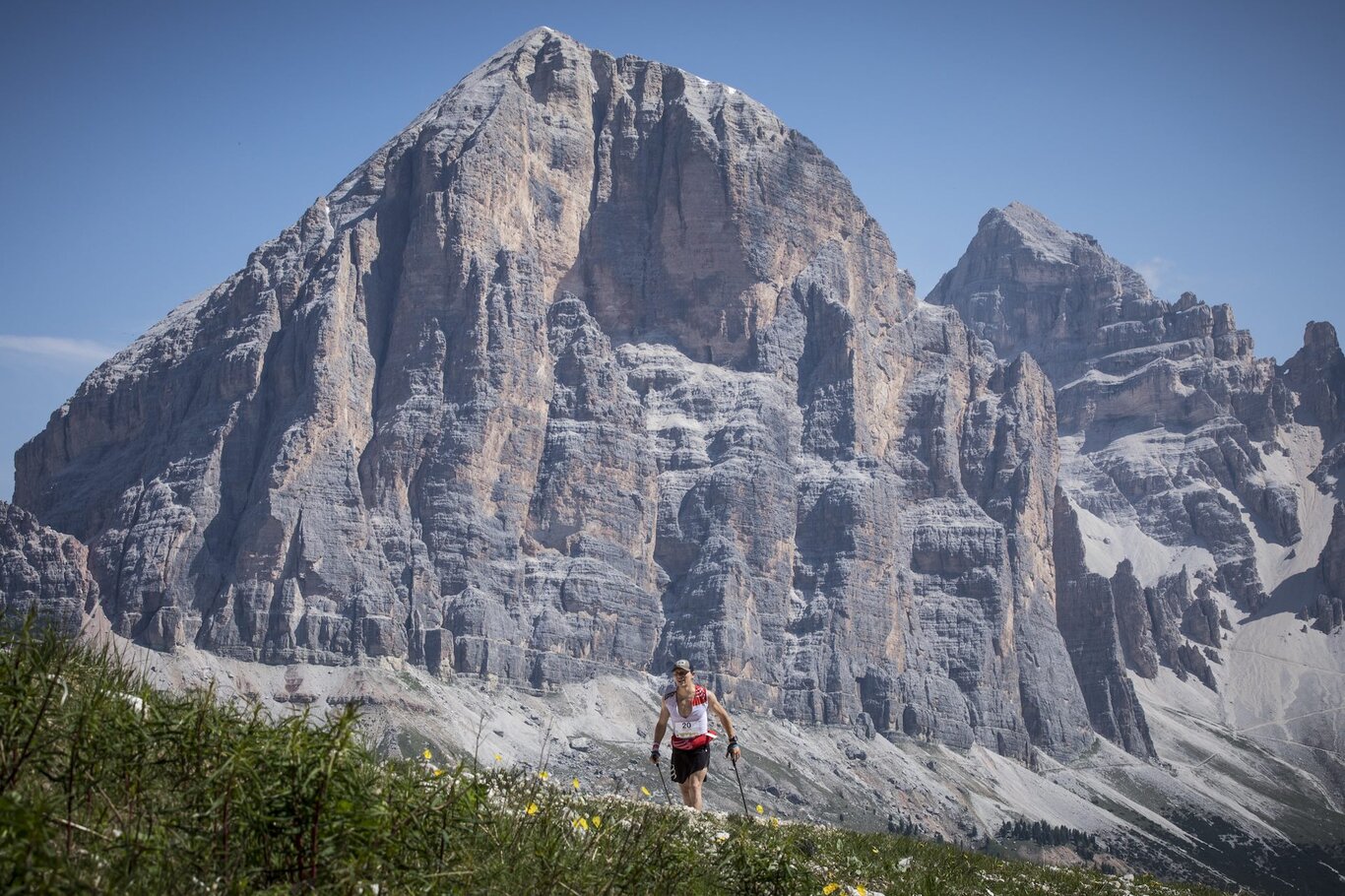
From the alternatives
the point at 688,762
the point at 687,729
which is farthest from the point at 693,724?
the point at 688,762

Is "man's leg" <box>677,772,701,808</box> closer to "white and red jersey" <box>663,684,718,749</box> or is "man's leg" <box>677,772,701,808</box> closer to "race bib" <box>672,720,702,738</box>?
"white and red jersey" <box>663,684,718,749</box>

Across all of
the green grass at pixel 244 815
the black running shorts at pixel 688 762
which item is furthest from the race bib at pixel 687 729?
the green grass at pixel 244 815

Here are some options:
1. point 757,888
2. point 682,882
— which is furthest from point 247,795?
point 757,888

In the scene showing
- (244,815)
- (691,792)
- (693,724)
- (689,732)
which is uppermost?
(693,724)

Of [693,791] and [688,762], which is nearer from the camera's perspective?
[693,791]

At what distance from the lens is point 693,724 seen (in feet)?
78.6

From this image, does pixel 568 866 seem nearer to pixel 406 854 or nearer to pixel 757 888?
pixel 406 854

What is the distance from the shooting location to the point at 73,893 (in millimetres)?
8633

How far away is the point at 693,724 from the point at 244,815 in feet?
48.5

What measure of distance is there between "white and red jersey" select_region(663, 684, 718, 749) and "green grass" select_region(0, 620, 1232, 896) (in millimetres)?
10522

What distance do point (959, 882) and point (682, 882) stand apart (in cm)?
997

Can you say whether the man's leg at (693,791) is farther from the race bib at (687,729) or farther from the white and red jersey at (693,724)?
the race bib at (687,729)

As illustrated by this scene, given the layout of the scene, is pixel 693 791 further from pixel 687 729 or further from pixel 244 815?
pixel 244 815

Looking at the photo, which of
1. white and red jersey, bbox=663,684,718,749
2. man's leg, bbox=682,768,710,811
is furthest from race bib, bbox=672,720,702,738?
man's leg, bbox=682,768,710,811
